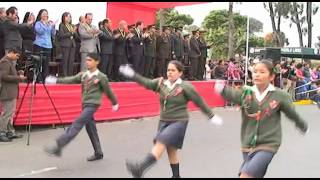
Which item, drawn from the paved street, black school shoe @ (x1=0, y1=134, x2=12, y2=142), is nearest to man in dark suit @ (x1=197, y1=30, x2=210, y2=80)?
the paved street

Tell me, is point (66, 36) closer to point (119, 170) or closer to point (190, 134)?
point (190, 134)

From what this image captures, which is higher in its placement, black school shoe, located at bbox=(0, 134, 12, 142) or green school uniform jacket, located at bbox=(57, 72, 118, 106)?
green school uniform jacket, located at bbox=(57, 72, 118, 106)

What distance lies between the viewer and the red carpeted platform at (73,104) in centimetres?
1115

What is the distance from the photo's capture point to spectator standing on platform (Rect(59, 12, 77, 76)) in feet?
41.4

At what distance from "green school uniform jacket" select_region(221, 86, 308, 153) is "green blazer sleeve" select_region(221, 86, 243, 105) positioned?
72 millimetres

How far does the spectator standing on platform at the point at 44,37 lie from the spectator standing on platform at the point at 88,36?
1.02m

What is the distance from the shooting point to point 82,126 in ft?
25.4

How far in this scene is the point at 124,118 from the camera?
543 inches

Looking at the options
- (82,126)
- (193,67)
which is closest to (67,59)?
(82,126)

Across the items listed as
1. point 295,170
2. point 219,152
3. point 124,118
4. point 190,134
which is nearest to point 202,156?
point 219,152

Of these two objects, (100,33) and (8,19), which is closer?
(8,19)

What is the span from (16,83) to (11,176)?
322cm

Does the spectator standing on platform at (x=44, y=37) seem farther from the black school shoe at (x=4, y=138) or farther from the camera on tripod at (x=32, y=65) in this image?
the black school shoe at (x=4, y=138)

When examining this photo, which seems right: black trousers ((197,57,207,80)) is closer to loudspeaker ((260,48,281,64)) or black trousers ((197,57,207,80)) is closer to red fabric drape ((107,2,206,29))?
red fabric drape ((107,2,206,29))
